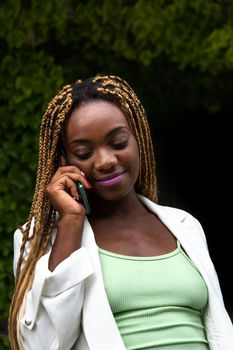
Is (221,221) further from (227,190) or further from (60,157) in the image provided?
(60,157)

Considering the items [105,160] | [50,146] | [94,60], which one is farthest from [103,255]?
[94,60]

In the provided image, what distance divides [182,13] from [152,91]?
3.12 ft

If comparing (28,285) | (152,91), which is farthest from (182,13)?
(28,285)

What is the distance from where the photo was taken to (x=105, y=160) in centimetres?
254

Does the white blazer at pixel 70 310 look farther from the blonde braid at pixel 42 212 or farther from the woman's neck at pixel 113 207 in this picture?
the woman's neck at pixel 113 207

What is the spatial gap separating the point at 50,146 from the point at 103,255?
15.2 inches

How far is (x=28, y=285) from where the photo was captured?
100.0 inches

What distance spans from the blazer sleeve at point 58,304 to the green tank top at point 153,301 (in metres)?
0.10

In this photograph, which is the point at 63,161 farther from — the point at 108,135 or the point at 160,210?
the point at 160,210

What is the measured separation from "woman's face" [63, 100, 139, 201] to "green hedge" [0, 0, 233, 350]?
64.3 inches

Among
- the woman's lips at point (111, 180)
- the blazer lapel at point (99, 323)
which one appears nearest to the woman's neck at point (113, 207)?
the woman's lips at point (111, 180)

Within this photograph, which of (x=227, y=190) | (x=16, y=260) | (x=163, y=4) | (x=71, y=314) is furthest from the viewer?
(x=227, y=190)

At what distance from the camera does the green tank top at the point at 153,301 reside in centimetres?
247

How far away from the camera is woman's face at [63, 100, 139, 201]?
256 centimetres
